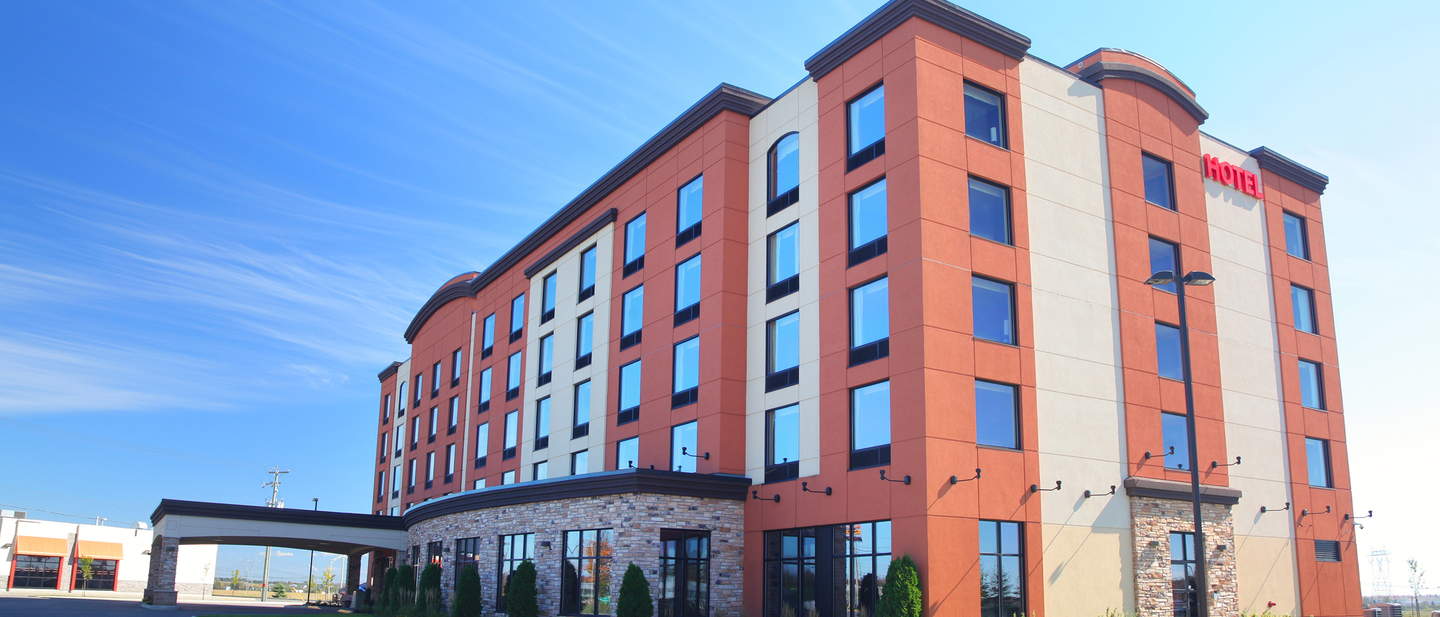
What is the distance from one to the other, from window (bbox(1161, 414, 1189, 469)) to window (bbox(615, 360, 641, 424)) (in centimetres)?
1713

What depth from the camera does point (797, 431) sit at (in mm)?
28219

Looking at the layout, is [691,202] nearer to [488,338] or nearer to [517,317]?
[517,317]

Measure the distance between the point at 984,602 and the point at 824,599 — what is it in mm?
4376

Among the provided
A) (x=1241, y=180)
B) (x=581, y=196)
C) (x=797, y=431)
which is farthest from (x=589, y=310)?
(x=1241, y=180)

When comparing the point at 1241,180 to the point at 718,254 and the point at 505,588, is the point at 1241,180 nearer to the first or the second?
the point at 718,254

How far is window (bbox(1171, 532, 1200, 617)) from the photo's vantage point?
26.7 meters

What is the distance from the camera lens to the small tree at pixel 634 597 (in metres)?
26.4

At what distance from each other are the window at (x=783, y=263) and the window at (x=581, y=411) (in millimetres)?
11575

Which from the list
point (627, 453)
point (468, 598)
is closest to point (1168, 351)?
point (627, 453)

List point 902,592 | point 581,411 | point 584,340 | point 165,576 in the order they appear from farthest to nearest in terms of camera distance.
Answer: point 165,576
point 584,340
point 581,411
point 902,592

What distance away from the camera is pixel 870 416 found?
25469mm

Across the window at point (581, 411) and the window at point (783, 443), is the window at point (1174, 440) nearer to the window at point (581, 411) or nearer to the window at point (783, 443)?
the window at point (783, 443)

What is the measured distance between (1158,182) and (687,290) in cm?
1550

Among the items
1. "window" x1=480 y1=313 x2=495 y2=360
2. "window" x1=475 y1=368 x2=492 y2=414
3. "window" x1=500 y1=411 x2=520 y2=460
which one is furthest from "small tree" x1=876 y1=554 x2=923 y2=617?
"window" x1=480 y1=313 x2=495 y2=360
